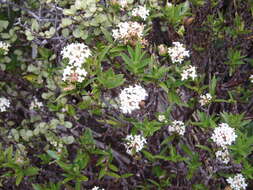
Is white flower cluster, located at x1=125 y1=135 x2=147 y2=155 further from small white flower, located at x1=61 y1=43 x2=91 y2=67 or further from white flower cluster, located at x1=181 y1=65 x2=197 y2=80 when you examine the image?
small white flower, located at x1=61 y1=43 x2=91 y2=67

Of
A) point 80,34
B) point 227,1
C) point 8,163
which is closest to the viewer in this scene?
point 8,163

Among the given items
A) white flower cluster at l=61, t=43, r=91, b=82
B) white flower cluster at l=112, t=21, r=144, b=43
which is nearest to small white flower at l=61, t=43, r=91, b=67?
white flower cluster at l=61, t=43, r=91, b=82

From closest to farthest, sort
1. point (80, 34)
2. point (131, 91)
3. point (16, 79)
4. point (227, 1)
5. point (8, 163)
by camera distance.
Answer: point (131, 91) → point (8, 163) → point (80, 34) → point (16, 79) → point (227, 1)

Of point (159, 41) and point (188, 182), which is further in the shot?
point (159, 41)

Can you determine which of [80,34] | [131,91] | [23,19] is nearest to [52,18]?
[23,19]

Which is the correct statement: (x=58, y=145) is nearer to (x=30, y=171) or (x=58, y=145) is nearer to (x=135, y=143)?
(x=30, y=171)

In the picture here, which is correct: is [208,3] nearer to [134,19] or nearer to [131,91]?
[134,19]

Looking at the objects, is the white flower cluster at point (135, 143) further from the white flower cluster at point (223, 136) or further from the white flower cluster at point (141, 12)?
the white flower cluster at point (141, 12)

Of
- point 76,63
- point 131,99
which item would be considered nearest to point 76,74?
point 76,63
